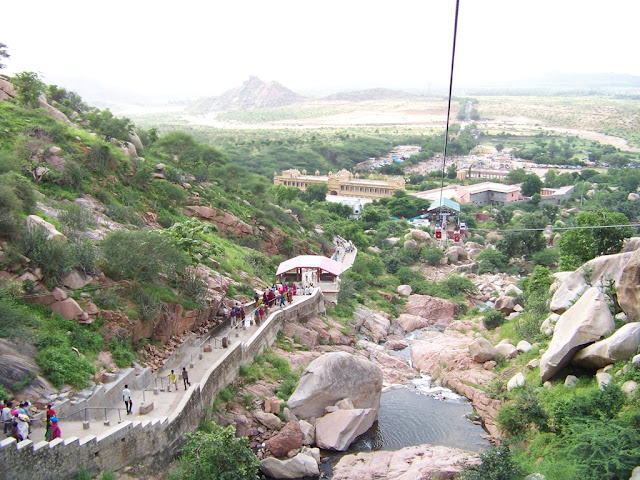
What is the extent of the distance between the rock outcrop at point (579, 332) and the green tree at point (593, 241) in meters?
11.1

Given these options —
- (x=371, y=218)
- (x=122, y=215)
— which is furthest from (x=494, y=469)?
(x=371, y=218)

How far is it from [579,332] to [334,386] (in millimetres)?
8303

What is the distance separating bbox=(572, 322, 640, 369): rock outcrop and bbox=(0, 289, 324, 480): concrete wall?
37.6 ft

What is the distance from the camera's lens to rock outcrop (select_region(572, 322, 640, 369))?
70.6 ft

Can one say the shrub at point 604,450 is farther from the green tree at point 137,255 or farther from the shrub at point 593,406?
the green tree at point 137,255

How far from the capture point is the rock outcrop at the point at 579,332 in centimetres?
2298

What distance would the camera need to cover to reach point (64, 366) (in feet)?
57.7

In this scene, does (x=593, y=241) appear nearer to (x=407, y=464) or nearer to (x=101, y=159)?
(x=407, y=464)

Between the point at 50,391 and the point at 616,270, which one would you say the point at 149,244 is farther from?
the point at 616,270

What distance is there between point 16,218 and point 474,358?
60.9ft

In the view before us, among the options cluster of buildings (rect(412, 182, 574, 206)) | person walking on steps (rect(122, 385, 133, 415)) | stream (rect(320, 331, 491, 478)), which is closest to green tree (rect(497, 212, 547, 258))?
cluster of buildings (rect(412, 182, 574, 206))

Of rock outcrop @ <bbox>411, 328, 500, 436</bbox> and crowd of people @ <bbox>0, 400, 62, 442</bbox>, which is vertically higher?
crowd of people @ <bbox>0, 400, 62, 442</bbox>

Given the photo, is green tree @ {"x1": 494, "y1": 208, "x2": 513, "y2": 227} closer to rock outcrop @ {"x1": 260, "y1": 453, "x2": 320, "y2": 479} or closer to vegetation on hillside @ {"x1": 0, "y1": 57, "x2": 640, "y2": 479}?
vegetation on hillside @ {"x1": 0, "y1": 57, "x2": 640, "y2": 479}

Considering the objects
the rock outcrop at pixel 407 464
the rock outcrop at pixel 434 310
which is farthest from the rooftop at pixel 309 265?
the rock outcrop at pixel 407 464
